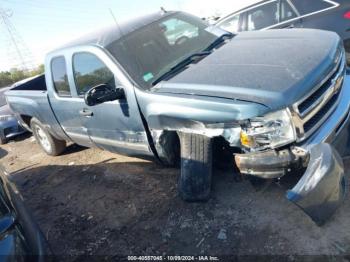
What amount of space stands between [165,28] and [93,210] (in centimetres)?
238

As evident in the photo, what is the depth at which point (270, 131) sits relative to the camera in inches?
112

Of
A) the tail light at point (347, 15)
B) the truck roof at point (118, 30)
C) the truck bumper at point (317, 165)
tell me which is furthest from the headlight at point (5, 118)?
the tail light at point (347, 15)

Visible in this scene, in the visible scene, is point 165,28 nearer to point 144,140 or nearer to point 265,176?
point 144,140

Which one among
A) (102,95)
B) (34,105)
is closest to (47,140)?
(34,105)

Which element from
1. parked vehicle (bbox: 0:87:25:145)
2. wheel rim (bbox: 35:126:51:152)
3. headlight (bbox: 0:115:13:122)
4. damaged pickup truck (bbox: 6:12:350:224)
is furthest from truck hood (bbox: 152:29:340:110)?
headlight (bbox: 0:115:13:122)

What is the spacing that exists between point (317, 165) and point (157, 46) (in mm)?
2297

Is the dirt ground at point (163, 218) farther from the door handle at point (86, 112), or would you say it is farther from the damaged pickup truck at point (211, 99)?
the door handle at point (86, 112)

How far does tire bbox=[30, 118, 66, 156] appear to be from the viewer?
20.3ft

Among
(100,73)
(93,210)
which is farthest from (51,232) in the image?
(100,73)

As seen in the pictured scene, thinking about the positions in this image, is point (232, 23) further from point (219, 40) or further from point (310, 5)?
point (219, 40)

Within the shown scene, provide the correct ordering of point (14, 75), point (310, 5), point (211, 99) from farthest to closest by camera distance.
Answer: point (14, 75)
point (310, 5)
point (211, 99)

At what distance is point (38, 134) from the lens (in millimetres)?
6602

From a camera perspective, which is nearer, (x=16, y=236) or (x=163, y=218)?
(x=16, y=236)

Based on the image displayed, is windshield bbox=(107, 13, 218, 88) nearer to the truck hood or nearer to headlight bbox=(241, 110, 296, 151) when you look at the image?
the truck hood
